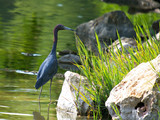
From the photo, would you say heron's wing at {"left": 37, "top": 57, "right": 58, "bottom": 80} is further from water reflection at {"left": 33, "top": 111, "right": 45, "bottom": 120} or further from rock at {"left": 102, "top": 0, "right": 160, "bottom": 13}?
rock at {"left": 102, "top": 0, "right": 160, "bottom": 13}

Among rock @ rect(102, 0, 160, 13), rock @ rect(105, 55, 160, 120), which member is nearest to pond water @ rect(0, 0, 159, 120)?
rock @ rect(105, 55, 160, 120)

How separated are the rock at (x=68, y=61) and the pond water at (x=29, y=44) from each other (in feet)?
1.55

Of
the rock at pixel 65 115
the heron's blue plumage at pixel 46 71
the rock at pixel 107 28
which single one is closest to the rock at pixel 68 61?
the rock at pixel 107 28

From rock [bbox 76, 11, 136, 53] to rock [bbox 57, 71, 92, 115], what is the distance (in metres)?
5.92

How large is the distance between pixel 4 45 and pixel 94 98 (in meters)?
6.06

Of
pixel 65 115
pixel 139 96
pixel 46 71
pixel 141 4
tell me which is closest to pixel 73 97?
pixel 65 115

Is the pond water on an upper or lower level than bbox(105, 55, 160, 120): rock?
lower

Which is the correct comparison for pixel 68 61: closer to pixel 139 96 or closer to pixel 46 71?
pixel 46 71

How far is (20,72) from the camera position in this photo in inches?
330

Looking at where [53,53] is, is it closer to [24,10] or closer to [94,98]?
[94,98]

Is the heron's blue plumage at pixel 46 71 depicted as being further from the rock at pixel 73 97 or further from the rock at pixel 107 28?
the rock at pixel 107 28

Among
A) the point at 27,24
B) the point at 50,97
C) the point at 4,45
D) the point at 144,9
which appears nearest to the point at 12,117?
the point at 50,97

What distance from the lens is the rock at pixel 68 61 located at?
9.47 m

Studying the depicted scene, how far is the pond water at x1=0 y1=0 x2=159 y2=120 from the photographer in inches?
245
